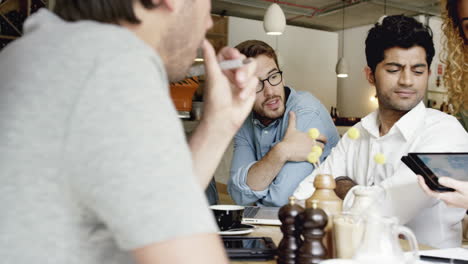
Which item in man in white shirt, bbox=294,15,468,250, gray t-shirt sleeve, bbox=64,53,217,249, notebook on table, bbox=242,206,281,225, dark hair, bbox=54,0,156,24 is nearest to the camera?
gray t-shirt sleeve, bbox=64,53,217,249

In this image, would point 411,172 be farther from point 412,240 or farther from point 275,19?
point 275,19

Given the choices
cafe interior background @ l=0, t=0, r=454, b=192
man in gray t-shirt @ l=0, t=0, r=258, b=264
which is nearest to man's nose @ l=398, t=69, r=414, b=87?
man in gray t-shirt @ l=0, t=0, r=258, b=264

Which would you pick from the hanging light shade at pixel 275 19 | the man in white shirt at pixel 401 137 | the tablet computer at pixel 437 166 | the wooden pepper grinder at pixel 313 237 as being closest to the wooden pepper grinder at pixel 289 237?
the wooden pepper grinder at pixel 313 237

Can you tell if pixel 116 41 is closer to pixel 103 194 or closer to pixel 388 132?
pixel 103 194

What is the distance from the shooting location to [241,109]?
104 cm

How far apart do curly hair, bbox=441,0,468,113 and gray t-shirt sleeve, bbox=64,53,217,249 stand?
2.07m

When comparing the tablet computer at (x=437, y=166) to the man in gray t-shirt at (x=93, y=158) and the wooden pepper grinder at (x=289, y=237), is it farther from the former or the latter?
the man in gray t-shirt at (x=93, y=158)

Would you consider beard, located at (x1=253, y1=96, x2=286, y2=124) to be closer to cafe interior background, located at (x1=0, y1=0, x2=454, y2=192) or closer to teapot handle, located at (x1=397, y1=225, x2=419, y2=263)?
teapot handle, located at (x1=397, y1=225, x2=419, y2=263)

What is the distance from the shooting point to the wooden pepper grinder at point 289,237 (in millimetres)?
1016

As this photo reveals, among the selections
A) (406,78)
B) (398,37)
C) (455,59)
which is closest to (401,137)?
(406,78)

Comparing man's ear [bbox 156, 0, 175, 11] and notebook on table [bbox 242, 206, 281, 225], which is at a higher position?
man's ear [bbox 156, 0, 175, 11]

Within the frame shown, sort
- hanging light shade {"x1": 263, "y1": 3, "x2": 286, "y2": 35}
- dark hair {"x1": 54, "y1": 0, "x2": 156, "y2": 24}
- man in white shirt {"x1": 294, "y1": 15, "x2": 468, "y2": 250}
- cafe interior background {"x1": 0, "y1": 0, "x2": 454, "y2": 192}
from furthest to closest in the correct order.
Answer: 1. cafe interior background {"x1": 0, "y1": 0, "x2": 454, "y2": 192}
2. hanging light shade {"x1": 263, "y1": 3, "x2": 286, "y2": 35}
3. man in white shirt {"x1": 294, "y1": 15, "x2": 468, "y2": 250}
4. dark hair {"x1": 54, "y1": 0, "x2": 156, "y2": 24}

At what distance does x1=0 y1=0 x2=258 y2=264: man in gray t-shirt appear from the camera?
506 mm

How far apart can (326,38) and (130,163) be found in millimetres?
10090
